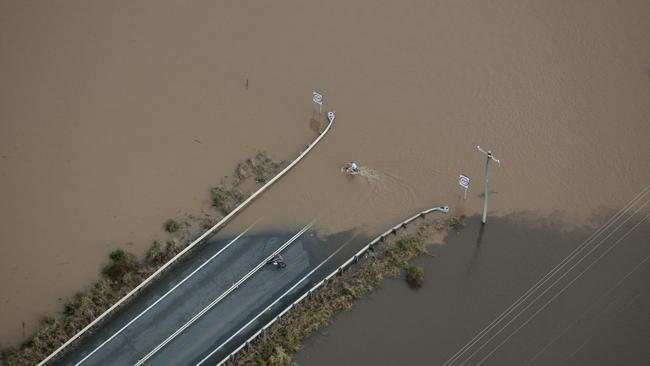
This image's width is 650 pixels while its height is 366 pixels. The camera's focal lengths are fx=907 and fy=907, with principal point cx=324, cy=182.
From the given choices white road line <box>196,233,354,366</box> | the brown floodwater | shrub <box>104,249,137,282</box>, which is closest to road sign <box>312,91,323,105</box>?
the brown floodwater

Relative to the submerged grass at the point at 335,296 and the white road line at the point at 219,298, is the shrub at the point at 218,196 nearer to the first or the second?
the white road line at the point at 219,298

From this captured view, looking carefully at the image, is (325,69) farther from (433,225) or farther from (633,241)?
(633,241)

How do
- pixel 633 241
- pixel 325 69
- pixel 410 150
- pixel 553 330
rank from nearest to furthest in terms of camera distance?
1. pixel 553 330
2. pixel 633 241
3. pixel 410 150
4. pixel 325 69

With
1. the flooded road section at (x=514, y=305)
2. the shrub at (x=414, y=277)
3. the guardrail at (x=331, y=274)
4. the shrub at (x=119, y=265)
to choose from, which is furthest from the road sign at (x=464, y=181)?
the shrub at (x=119, y=265)

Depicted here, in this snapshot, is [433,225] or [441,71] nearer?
[433,225]

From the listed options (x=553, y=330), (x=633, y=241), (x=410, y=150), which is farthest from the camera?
(x=410, y=150)

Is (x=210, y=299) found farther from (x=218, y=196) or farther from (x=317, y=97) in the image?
(x=317, y=97)

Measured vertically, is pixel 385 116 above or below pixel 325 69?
below

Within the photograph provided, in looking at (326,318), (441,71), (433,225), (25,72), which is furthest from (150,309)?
(441,71)
